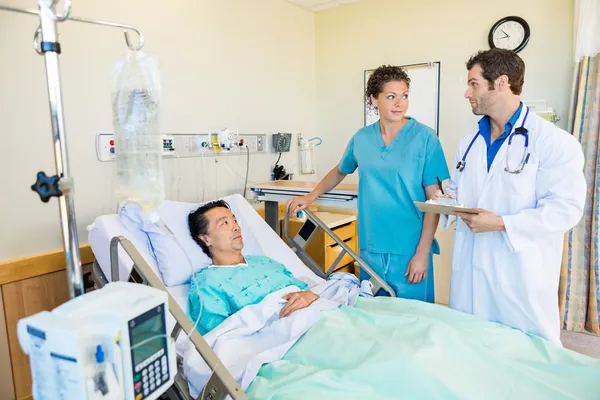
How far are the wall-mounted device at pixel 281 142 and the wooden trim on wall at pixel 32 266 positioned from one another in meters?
1.60

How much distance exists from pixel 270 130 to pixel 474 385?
248 cm

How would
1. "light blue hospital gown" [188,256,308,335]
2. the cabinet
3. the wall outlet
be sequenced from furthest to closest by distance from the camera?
the cabinet, the wall outlet, "light blue hospital gown" [188,256,308,335]

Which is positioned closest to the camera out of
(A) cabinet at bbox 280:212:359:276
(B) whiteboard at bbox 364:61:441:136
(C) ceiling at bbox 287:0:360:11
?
(A) cabinet at bbox 280:212:359:276

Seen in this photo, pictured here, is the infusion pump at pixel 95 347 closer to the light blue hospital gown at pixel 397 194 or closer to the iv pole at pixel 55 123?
the iv pole at pixel 55 123

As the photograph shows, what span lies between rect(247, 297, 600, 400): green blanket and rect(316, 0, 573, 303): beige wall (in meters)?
1.91

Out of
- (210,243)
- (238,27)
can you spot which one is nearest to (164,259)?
(210,243)

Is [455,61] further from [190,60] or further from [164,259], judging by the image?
[164,259]

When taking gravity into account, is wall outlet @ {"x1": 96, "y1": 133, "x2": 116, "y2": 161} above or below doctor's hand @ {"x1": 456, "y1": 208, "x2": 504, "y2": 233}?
above

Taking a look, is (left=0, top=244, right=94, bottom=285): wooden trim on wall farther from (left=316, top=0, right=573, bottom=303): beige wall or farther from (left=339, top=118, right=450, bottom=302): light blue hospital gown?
(left=316, top=0, right=573, bottom=303): beige wall

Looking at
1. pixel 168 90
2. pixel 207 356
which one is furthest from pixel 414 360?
pixel 168 90

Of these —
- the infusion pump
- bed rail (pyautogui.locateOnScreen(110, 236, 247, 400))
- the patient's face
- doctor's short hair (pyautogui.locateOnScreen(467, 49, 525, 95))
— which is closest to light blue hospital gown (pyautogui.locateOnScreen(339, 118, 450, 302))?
doctor's short hair (pyautogui.locateOnScreen(467, 49, 525, 95))

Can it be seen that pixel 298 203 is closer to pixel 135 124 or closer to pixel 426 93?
Result: pixel 135 124

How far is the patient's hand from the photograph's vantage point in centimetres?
163

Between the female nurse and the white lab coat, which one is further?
the female nurse
